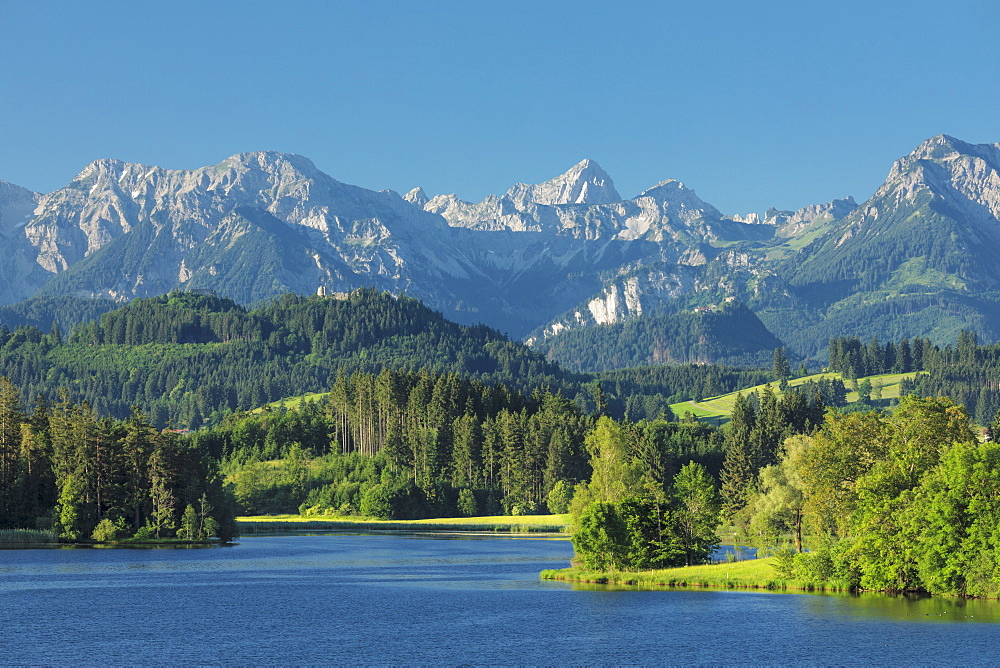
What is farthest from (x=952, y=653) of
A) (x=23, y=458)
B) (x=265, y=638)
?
(x=23, y=458)

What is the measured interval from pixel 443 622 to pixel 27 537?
356 feet

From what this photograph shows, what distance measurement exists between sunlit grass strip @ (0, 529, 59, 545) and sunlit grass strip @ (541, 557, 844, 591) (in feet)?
309

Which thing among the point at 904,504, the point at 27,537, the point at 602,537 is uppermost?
the point at 904,504

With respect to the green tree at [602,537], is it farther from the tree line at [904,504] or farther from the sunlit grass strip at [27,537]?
the sunlit grass strip at [27,537]

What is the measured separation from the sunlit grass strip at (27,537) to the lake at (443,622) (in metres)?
41.6

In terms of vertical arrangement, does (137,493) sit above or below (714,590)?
above

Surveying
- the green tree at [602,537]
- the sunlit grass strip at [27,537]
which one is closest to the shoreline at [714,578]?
the green tree at [602,537]

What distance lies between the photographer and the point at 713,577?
12419 centimetres

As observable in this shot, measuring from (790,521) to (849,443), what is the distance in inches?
847

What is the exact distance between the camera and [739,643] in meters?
91.8

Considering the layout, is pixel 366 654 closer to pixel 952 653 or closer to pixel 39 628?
pixel 39 628

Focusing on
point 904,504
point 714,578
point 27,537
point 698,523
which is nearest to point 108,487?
point 27,537

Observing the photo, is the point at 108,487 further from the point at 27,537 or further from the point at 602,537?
the point at 602,537

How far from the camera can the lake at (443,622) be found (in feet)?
288
